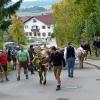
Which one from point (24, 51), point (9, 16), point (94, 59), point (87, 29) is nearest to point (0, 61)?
point (24, 51)

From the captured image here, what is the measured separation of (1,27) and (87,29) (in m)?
14.7

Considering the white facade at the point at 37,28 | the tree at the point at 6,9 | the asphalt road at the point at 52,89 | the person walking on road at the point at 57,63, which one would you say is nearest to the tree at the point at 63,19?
the tree at the point at 6,9

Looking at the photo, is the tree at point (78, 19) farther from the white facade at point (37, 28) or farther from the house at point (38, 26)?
the white facade at point (37, 28)

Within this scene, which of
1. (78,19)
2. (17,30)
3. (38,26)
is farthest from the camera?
(38,26)

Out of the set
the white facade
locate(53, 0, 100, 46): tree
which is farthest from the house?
locate(53, 0, 100, 46): tree

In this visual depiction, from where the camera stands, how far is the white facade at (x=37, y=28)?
591ft

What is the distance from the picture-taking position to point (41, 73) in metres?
24.2

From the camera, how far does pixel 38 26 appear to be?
593 ft

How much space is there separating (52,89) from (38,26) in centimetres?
15917

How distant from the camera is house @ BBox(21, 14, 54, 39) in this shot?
178750 mm

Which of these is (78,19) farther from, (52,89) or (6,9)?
(52,89)

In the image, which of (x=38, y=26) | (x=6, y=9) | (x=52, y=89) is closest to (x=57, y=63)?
(x=52, y=89)

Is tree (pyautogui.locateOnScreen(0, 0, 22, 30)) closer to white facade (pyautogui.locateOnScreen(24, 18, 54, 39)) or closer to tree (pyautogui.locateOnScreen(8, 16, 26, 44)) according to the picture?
tree (pyautogui.locateOnScreen(8, 16, 26, 44))

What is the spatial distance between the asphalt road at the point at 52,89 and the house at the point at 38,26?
494ft
